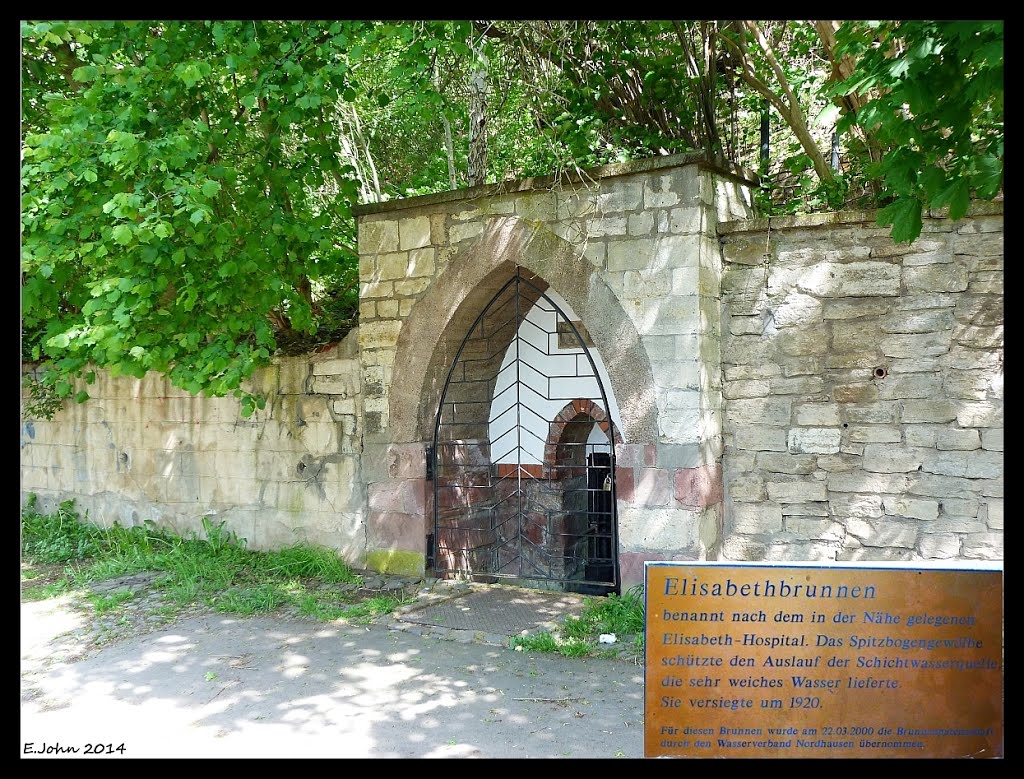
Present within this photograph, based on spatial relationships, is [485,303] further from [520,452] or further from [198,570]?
[198,570]

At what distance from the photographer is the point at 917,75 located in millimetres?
3162

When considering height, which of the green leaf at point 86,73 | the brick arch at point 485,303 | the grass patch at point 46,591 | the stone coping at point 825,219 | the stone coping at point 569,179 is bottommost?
the grass patch at point 46,591

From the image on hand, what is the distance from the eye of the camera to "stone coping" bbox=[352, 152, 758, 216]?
213 inches

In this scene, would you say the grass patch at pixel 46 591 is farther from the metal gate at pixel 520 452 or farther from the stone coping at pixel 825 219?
the stone coping at pixel 825 219

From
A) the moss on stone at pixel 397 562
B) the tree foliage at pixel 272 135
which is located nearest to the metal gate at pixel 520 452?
the moss on stone at pixel 397 562

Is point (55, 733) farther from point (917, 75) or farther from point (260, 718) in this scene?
point (917, 75)

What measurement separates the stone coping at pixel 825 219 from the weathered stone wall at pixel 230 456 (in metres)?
3.12

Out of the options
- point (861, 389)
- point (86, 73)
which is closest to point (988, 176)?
point (861, 389)

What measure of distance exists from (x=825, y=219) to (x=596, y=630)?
2.82 m

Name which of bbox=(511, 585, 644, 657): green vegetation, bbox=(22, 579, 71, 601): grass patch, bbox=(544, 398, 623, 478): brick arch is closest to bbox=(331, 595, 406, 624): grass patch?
bbox=(511, 585, 644, 657): green vegetation

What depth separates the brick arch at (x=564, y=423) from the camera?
7.34 metres

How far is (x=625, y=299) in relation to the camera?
18.5 ft

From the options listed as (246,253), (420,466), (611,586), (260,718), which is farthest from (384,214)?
(260,718)
